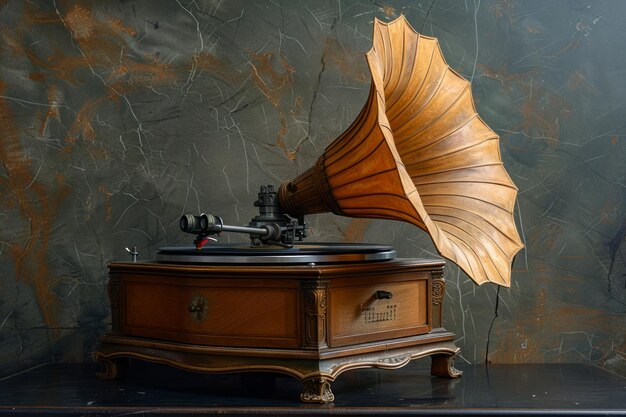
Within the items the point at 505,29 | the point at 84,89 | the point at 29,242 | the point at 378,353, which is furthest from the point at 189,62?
the point at 378,353

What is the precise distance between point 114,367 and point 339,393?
27.1 inches

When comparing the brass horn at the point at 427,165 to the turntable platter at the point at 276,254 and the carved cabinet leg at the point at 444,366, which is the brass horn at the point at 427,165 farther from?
the carved cabinet leg at the point at 444,366

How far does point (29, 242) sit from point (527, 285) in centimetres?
173

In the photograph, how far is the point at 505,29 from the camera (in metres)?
3.19

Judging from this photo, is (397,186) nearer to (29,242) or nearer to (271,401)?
(271,401)

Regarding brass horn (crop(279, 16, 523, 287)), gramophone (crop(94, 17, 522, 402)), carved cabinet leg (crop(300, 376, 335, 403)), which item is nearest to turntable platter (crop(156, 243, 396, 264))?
gramophone (crop(94, 17, 522, 402))

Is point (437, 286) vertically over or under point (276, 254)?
under

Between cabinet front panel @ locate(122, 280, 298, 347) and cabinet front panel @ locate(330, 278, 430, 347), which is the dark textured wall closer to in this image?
cabinet front panel @ locate(330, 278, 430, 347)

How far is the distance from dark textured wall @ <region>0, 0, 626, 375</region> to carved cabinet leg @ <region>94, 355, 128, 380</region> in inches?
19.2

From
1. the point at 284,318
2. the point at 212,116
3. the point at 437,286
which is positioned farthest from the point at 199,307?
the point at 212,116

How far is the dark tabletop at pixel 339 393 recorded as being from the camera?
2320 mm

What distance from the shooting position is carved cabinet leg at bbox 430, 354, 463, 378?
9.03 ft

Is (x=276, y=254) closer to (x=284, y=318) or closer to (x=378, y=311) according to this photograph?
(x=284, y=318)

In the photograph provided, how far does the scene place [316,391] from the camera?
2.32m
